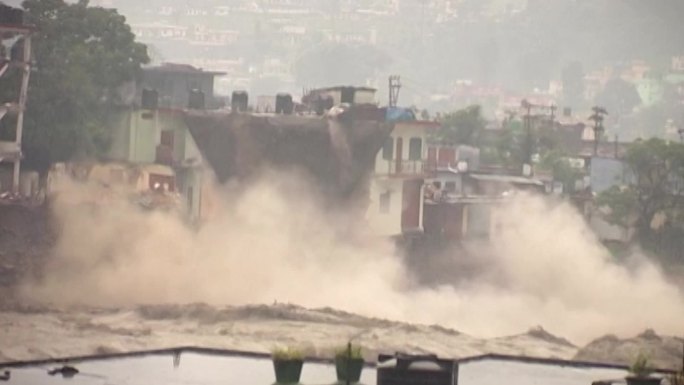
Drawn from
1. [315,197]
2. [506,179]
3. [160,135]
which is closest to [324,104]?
[315,197]

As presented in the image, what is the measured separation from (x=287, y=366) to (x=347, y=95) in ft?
13.7

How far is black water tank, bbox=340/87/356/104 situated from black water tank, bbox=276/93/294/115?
0.33 meters

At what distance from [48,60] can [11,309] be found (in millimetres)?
1570

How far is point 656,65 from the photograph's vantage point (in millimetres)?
14047

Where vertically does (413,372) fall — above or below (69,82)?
below

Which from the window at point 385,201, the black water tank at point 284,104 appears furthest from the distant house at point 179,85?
the window at point 385,201

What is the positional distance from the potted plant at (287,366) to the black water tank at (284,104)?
13.6 feet

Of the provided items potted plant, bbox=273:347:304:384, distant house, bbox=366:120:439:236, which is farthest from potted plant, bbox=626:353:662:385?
distant house, bbox=366:120:439:236

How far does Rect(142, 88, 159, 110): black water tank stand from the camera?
45.5ft

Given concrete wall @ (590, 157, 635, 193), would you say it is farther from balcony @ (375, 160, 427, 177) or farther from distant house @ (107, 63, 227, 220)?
distant house @ (107, 63, 227, 220)

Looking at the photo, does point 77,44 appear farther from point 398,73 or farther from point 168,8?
point 398,73

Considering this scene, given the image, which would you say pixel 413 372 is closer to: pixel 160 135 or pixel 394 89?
pixel 160 135

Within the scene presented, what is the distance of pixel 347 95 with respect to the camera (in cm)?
1405

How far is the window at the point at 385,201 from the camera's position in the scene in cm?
1393
